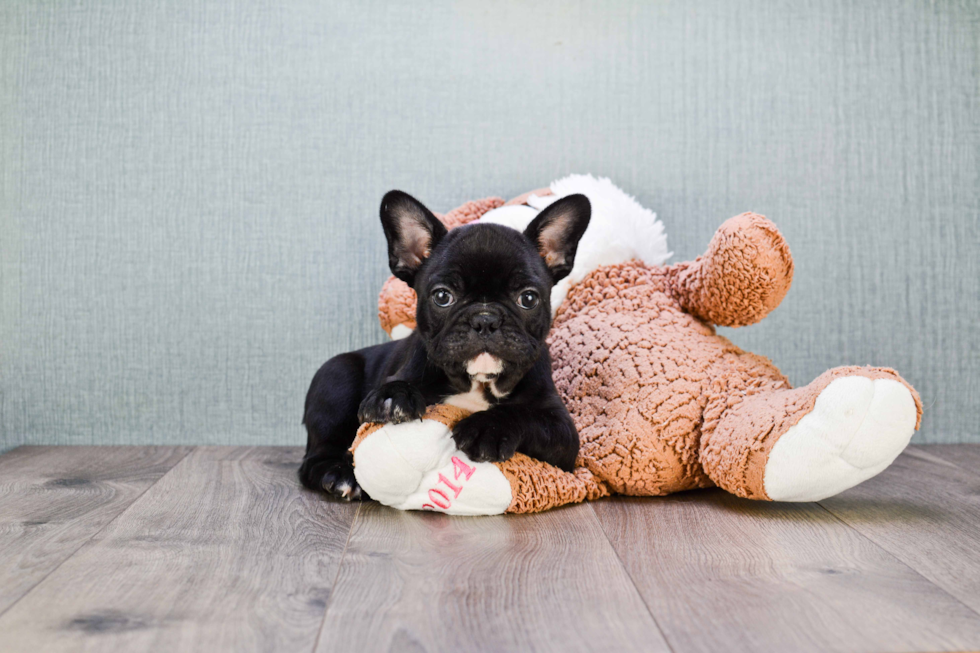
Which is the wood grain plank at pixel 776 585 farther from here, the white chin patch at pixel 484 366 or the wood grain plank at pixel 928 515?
the white chin patch at pixel 484 366

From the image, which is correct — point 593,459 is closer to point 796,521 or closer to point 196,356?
point 796,521

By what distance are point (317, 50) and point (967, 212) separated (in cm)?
218

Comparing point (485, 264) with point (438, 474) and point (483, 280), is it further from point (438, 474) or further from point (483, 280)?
point (438, 474)

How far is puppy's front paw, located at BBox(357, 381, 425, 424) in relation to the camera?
1469mm

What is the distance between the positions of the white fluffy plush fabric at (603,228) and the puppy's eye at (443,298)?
513 mm

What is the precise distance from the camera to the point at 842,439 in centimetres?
145

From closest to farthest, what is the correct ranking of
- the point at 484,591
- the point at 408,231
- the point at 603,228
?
the point at 484,591
the point at 408,231
the point at 603,228

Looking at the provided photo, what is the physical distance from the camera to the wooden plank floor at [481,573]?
0.99 metres

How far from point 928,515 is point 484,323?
1.03 meters

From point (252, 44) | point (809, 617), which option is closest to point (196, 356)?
point (252, 44)

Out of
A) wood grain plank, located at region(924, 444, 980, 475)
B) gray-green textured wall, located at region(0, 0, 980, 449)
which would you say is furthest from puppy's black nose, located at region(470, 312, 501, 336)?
wood grain plank, located at region(924, 444, 980, 475)

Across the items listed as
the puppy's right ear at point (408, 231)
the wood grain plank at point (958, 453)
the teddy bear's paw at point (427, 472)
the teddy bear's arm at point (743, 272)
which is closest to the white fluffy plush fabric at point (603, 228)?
the teddy bear's arm at point (743, 272)

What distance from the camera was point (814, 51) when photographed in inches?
96.6

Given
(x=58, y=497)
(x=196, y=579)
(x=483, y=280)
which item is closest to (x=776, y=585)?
(x=483, y=280)
